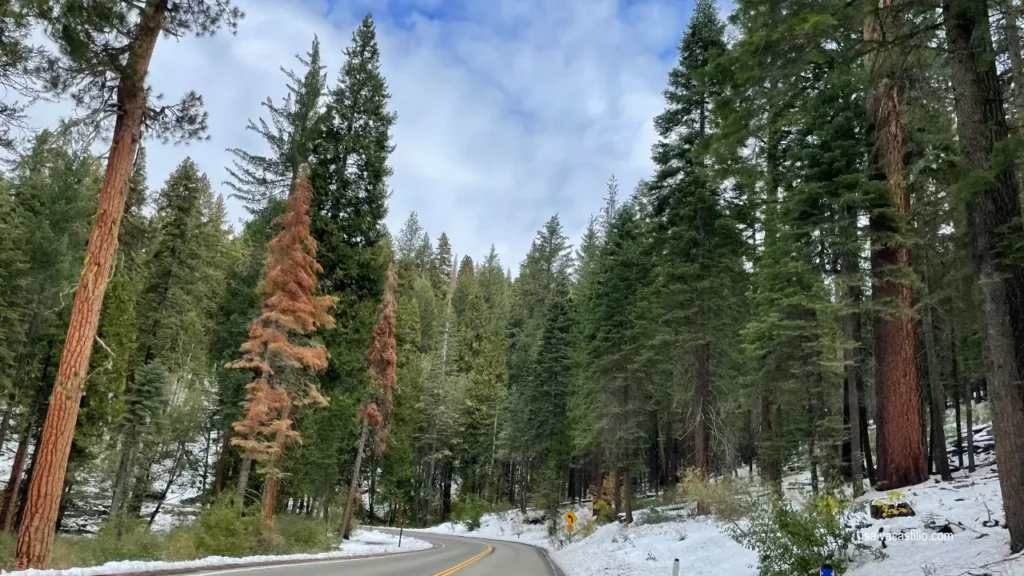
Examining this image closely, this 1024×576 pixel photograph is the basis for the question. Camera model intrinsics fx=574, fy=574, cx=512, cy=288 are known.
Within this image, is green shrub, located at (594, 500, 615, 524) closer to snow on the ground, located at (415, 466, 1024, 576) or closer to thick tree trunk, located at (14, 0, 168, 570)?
snow on the ground, located at (415, 466, 1024, 576)

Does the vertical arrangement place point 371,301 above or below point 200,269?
below

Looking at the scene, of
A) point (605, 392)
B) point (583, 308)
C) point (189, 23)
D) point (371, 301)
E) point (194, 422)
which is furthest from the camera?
point (583, 308)

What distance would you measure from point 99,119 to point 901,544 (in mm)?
14717

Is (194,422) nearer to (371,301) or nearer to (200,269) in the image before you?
(200,269)

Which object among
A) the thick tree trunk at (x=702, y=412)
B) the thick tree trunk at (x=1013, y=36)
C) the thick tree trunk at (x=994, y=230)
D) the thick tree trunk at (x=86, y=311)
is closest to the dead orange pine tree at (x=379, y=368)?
the thick tree trunk at (x=702, y=412)

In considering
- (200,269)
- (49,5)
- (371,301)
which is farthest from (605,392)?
(49,5)

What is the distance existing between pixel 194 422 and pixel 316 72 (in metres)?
20.9

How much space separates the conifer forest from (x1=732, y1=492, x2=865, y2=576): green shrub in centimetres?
54

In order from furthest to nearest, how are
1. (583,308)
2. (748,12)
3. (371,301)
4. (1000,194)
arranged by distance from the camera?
1. (583,308)
2. (371,301)
3. (748,12)
4. (1000,194)

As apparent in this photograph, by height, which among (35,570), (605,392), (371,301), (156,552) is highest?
(371,301)

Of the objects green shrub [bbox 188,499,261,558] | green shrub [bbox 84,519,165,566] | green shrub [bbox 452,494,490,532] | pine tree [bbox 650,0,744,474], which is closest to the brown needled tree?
green shrub [bbox 84,519,165,566]

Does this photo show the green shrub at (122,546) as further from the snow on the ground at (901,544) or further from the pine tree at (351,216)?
the snow on the ground at (901,544)

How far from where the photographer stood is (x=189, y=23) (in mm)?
10461

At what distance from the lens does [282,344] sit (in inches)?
688
